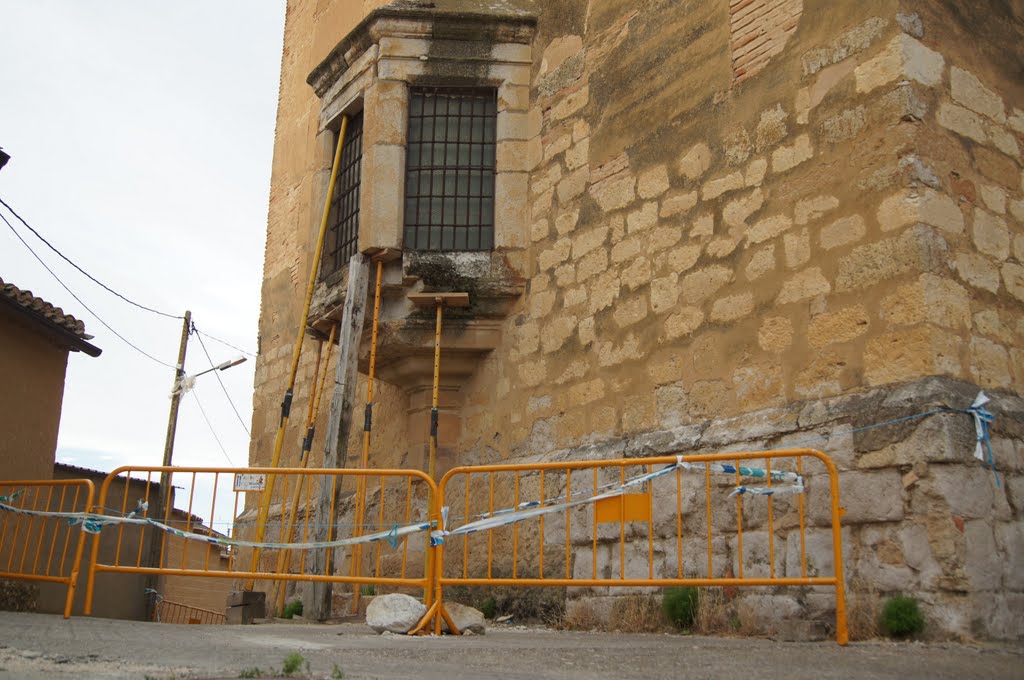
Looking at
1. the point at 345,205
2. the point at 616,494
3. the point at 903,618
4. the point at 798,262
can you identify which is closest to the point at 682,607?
the point at 616,494

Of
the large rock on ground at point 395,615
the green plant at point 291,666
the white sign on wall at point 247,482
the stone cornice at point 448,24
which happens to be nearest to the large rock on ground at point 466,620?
the large rock on ground at point 395,615

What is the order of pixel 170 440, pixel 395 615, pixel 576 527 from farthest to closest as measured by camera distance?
pixel 170 440 < pixel 576 527 < pixel 395 615

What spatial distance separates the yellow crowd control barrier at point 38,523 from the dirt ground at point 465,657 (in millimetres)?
1264

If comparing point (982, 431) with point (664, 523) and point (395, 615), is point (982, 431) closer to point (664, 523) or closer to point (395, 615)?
point (664, 523)

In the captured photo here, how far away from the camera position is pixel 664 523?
6586 mm

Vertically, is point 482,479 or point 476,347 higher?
point 476,347

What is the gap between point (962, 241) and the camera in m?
5.71

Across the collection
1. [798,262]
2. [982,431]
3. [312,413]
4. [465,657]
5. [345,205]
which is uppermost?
[345,205]

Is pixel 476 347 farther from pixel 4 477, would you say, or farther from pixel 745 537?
pixel 4 477

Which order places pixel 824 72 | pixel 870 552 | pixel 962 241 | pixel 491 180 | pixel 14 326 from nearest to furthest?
pixel 870 552, pixel 962 241, pixel 824 72, pixel 491 180, pixel 14 326

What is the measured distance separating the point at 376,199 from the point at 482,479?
2.55 metres

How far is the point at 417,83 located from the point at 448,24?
573mm

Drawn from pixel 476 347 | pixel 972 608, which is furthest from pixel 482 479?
pixel 972 608

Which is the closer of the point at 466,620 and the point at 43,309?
the point at 466,620
